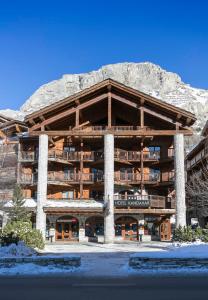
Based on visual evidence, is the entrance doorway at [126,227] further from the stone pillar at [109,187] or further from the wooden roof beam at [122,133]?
the wooden roof beam at [122,133]

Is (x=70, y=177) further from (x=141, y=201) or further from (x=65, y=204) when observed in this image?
(x=141, y=201)

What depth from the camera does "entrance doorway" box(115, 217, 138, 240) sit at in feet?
141

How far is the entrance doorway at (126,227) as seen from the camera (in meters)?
42.8

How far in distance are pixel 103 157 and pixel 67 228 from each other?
8978mm

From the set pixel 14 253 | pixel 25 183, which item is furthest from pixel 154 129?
pixel 14 253

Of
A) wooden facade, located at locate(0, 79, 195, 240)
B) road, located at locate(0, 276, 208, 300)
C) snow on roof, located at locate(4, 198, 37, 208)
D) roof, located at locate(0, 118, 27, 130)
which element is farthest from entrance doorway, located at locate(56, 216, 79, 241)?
road, located at locate(0, 276, 208, 300)

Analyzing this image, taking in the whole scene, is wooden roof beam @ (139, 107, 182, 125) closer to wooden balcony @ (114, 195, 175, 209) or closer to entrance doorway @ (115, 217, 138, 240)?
wooden balcony @ (114, 195, 175, 209)

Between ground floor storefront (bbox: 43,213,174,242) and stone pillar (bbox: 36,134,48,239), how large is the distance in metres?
2.04

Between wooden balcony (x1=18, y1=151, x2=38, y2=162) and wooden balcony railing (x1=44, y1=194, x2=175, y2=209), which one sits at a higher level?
wooden balcony (x1=18, y1=151, x2=38, y2=162)

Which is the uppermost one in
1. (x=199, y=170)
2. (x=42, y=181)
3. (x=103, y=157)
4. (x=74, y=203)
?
(x=103, y=157)

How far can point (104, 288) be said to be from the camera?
11.8 metres

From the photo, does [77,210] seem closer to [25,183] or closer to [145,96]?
[25,183]

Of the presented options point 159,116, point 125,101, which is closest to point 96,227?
point 159,116

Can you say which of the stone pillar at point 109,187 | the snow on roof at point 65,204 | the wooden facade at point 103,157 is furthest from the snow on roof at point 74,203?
the stone pillar at point 109,187
